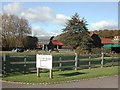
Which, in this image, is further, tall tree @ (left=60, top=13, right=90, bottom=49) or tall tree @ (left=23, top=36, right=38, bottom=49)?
tall tree @ (left=23, top=36, right=38, bottom=49)

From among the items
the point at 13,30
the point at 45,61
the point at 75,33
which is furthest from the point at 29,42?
the point at 45,61

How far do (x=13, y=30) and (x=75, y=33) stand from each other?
64.5ft

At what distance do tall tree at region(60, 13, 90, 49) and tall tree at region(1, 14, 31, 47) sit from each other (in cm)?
1344

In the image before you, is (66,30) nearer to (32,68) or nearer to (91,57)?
(91,57)

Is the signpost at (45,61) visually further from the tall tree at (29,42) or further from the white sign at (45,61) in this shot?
the tall tree at (29,42)

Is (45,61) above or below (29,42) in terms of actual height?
below

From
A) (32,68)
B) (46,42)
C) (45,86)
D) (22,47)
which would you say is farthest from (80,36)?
(45,86)

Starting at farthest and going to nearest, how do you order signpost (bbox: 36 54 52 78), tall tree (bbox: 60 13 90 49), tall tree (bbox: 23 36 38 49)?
tall tree (bbox: 23 36 38 49)
tall tree (bbox: 60 13 90 49)
signpost (bbox: 36 54 52 78)

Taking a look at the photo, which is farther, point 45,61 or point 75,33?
point 75,33

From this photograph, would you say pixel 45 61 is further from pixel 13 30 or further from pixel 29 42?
pixel 29 42

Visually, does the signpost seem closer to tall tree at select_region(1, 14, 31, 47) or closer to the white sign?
the white sign

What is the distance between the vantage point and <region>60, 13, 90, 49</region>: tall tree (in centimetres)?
8094

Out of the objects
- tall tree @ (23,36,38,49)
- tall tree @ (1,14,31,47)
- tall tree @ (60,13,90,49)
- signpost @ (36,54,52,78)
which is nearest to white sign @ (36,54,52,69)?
signpost @ (36,54,52,78)

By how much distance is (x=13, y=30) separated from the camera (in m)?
87.9
